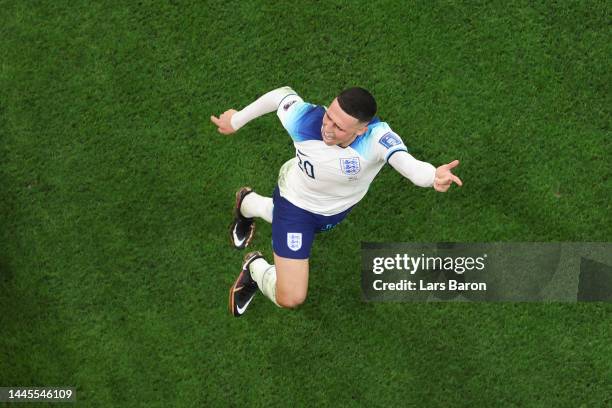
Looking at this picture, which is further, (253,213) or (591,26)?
(591,26)

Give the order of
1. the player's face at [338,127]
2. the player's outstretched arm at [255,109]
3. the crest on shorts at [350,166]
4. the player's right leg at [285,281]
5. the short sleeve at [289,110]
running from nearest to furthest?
the player's face at [338,127], the crest on shorts at [350,166], the short sleeve at [289,110], the player's outstretched arm at [255,109], the player's right leg at [285,281]

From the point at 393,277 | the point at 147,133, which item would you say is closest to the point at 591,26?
the point at 393,277

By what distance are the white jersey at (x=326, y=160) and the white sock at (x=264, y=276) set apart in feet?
2.87

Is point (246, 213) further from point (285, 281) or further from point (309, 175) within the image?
point (309, 175)

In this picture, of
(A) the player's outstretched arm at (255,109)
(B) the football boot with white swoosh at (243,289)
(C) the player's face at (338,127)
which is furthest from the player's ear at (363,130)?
A: (B) the football boot with white swoosh at (243,289)

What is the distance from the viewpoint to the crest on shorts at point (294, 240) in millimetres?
6043

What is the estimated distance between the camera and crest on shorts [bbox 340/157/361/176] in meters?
5.40

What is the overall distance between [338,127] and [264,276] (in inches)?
81.1

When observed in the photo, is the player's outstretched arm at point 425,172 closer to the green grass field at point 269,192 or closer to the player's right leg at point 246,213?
the player's right leg at point 246,213

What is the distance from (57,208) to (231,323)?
228 centimetres

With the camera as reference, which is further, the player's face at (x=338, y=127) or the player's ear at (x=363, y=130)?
the player's ear at (x=363, y=130)

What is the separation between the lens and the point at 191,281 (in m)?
7.02

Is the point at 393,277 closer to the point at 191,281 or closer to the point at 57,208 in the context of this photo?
the point at 191,281

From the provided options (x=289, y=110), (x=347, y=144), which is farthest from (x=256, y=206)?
(x=347, y=144)
